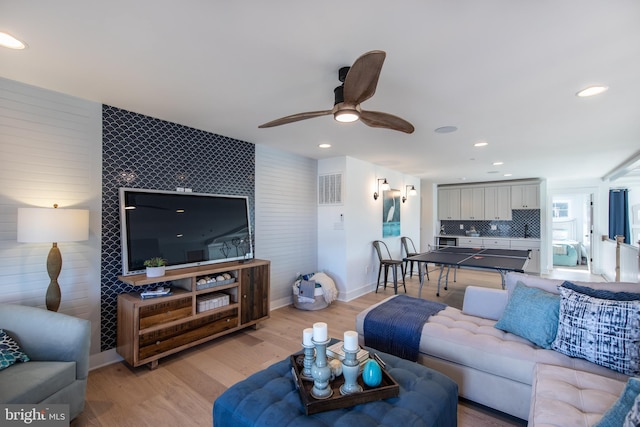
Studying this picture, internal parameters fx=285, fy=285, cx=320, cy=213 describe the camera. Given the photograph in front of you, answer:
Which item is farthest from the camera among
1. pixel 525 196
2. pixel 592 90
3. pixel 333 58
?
pixel 525 196

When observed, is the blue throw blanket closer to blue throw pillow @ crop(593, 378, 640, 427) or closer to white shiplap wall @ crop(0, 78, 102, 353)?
blue throw pillow @ crop(593, 378, 640, 427)

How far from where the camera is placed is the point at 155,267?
267 cm

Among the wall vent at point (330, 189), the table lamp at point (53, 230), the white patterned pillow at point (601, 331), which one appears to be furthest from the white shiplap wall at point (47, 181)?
the white patterned pillow at point (601, 331)

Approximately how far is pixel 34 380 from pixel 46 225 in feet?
3.45

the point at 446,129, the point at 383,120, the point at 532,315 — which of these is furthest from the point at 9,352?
the point at 446,129

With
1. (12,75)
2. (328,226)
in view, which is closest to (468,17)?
(12,75)

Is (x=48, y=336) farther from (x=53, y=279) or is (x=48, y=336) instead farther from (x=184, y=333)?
(x=184, y=333)

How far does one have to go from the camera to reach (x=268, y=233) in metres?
4.23

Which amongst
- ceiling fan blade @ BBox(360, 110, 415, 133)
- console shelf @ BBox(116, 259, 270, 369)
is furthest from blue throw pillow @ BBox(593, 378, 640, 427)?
console shelf @ BBox(116, 259, 270, 369)

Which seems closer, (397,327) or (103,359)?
(397,327)

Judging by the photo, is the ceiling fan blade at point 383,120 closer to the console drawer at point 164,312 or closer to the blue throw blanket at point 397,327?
the blue throw blanket at point 397,327

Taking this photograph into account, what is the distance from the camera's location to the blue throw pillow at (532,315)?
6.47 feet

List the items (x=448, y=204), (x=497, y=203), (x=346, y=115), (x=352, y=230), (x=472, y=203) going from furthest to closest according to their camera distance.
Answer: (x=448, y=204) → (x=472, y=203) → (x=497, y=203) → (x=352, y=230) → (x=346, y=115)

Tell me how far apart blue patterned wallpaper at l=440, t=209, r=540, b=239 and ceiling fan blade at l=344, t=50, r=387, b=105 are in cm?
765
